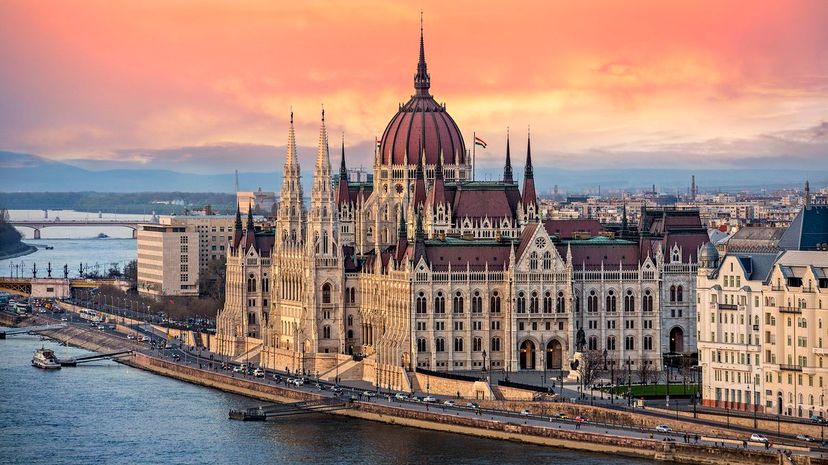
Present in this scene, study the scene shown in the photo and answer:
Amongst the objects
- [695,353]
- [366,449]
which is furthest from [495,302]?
[366,449]

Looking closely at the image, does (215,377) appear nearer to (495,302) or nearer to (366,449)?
(495,302)

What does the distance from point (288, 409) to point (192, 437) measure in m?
12.0

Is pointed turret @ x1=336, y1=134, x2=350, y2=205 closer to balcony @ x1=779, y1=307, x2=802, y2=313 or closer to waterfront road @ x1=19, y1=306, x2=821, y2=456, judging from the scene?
waterfront road @ x1=19, y1=306, x2=821, y2=456

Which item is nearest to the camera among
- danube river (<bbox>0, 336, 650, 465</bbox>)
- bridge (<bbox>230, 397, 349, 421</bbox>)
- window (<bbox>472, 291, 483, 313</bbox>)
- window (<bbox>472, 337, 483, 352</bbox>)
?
danube river (<bbox>0, 336, 650, 465</bbox>)

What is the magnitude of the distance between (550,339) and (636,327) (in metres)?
7.58

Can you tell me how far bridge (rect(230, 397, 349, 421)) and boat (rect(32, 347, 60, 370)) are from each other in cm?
3792

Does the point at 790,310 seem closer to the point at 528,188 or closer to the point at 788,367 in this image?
the point at 788,367

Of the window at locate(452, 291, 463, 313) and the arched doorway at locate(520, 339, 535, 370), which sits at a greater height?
the window at locate(452, 291, 463, 313)

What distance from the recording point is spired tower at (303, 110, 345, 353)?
17662 cm

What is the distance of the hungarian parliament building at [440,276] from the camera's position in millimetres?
165375

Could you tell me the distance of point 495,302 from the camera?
16625 cm

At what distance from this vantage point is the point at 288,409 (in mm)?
157375

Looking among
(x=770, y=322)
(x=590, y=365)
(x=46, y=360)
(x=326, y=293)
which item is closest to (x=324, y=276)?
(x=326, y=293)

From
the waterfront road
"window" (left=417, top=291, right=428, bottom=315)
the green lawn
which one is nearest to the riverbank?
the waterfront road
